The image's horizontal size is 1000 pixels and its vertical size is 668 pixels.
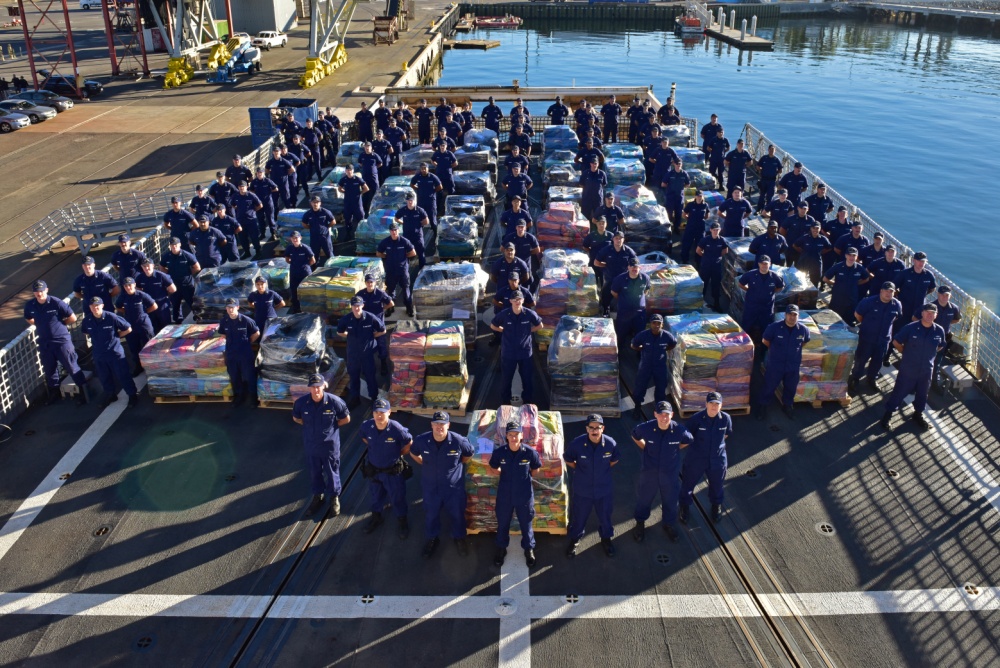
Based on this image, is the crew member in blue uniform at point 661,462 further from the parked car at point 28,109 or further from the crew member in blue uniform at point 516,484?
the parked car at point 28,109

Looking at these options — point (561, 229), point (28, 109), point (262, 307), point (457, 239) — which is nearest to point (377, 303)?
point (262, 307)

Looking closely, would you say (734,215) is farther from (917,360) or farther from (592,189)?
(917,360)

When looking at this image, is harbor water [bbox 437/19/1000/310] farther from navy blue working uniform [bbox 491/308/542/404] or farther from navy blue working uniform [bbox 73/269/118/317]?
navy blue working uniform [bbox 73/269/118/317]

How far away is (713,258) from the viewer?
44.4 ft

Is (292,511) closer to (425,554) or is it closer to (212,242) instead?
(425,554)

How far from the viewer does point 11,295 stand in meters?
15.4

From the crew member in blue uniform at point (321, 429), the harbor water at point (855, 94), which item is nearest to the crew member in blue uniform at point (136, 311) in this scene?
the crew member in blue uniform at point (321, 429)

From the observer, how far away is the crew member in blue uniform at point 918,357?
9766mm

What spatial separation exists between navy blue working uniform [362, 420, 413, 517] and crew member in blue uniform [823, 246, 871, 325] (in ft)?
25.7

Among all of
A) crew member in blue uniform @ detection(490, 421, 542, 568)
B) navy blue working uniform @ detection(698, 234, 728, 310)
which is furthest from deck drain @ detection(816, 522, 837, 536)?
navy blue working uniform @ detection(698, 234, 728, 310)

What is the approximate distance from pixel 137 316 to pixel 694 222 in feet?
34.0

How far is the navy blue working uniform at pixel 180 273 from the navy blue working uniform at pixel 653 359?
7916mm

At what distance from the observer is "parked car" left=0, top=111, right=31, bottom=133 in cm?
3018

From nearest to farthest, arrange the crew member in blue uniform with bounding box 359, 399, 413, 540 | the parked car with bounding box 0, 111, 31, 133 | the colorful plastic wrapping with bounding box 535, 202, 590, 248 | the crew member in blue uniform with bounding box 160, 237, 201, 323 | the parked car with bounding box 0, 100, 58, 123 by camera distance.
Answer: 1. the crew member in blue uniform with bounding box 359, 399, 413, 540
2. the crew member in blue uniform with bounding box 160, 237, 201, 323
3. the colorful plastic wrapping with bounding box 535, 202, 590, 248
4. the parked car with bounding box 0, 111, 31, 133
5. the parked car with bounding box 0, 100, 58, 123
